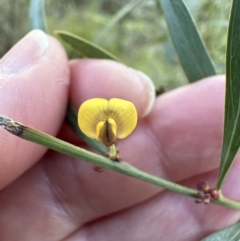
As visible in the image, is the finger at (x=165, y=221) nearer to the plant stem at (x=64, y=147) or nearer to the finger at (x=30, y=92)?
the finger at (x=30, y=92)

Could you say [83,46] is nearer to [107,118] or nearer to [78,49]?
[78,49]

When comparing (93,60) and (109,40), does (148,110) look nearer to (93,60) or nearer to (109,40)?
(93,60)

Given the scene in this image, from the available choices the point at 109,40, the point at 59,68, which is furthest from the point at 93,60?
the point at 109,40

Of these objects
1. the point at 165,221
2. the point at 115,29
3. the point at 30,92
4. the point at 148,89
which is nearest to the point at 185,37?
the point at 148,89

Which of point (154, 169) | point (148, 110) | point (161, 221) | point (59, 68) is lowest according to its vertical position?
point (161, 221)

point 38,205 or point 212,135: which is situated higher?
point 212,135

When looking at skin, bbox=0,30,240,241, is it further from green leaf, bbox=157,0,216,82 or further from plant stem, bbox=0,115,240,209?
plant stem, bbox=0,115,240,209
